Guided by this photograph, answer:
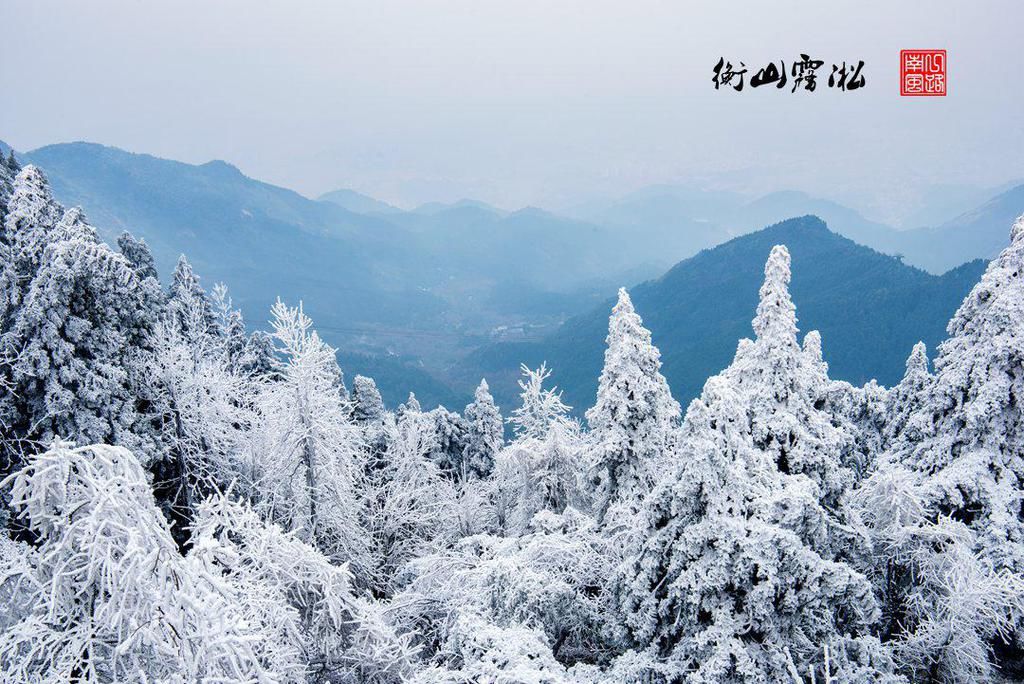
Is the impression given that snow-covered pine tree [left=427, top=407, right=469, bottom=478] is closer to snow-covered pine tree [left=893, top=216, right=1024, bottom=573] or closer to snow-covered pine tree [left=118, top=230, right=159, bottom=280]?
snow-covered pine tree [left=118, top=230, right=159, bottom=280]

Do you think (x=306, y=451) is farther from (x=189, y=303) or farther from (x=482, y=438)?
(x=189, y=303)

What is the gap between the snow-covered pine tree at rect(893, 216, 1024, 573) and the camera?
1141 cm

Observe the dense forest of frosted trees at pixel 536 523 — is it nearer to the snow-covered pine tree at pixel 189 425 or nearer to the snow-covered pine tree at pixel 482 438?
the snow-covered pine tree at pixel 189 425

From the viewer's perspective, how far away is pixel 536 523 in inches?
557

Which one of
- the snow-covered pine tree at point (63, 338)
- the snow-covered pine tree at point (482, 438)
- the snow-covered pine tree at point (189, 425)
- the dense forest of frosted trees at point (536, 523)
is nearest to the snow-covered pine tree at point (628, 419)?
the dense forest of frosted trees at point (536, 523)

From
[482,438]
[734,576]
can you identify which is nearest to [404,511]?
[482,438]

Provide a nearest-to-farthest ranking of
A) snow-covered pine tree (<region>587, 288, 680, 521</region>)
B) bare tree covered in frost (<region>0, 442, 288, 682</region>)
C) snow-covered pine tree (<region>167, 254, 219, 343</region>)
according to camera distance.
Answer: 1. bare tree covered in frost (<region>0, 442, 288, 682</region>)
2. snow-covered pine tree (<region>587, 288, 680, 521</region>)
3. snow-covered pine tree (<region>167, 254, 219, 343</region>)

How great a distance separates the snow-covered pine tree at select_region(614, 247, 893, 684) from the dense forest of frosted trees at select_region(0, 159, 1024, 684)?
47 mm

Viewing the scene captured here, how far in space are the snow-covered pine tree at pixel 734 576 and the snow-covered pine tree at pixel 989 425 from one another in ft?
15.2

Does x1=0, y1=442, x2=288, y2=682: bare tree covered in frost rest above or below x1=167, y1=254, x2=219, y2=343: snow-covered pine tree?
below

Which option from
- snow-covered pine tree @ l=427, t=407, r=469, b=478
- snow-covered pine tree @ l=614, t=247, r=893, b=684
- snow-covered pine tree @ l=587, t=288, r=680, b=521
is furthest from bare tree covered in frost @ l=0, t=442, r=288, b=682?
snow-covered pine tree @ l=427, t=407, r=469, b=478

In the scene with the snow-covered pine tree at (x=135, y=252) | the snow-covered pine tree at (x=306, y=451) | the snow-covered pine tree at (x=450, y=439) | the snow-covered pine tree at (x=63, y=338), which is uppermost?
the snow-covered pine tree at (x=135, y=252)

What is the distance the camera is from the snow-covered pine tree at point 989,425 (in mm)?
11414

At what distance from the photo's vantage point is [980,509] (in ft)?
38.8
